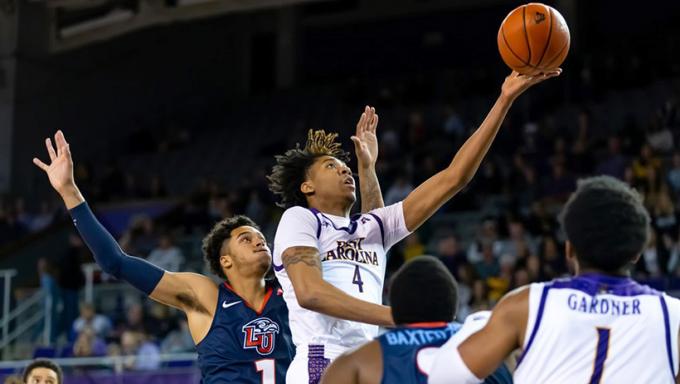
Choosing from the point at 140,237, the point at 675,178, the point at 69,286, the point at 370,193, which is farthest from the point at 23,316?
the point at 370,193

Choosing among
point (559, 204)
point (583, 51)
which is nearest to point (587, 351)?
point (559, 204)

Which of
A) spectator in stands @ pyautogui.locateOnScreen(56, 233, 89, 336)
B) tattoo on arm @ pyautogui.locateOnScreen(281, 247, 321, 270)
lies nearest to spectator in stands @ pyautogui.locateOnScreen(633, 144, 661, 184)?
spectator in stands @ pyautogui.locateOnScreen(56, 233, 89, 336)

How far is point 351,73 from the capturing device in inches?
1051

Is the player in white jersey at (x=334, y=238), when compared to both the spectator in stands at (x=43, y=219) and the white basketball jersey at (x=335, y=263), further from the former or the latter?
the spectator in stands at (x=43, y=219)

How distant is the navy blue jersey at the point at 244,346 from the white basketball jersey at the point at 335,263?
0.68 m

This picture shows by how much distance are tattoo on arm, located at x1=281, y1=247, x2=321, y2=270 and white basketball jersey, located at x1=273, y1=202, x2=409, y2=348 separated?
1.3 inches

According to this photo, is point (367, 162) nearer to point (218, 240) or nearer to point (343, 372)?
point (218, 240)

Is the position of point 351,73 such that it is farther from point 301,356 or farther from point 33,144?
point 301,356

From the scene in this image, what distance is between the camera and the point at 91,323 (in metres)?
15.6

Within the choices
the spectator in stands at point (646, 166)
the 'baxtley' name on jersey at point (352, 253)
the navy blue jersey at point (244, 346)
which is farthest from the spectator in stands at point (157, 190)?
the 'baxtley' name on jersey at point (352, 253)

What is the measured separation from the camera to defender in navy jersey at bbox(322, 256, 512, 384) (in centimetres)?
400

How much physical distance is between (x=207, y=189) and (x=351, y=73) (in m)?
7.64

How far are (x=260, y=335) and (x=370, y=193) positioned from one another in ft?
3.01

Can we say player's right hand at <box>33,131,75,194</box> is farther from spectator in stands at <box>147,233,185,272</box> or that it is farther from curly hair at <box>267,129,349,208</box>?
spectator in stands at <box>147,233,185,272</box>
